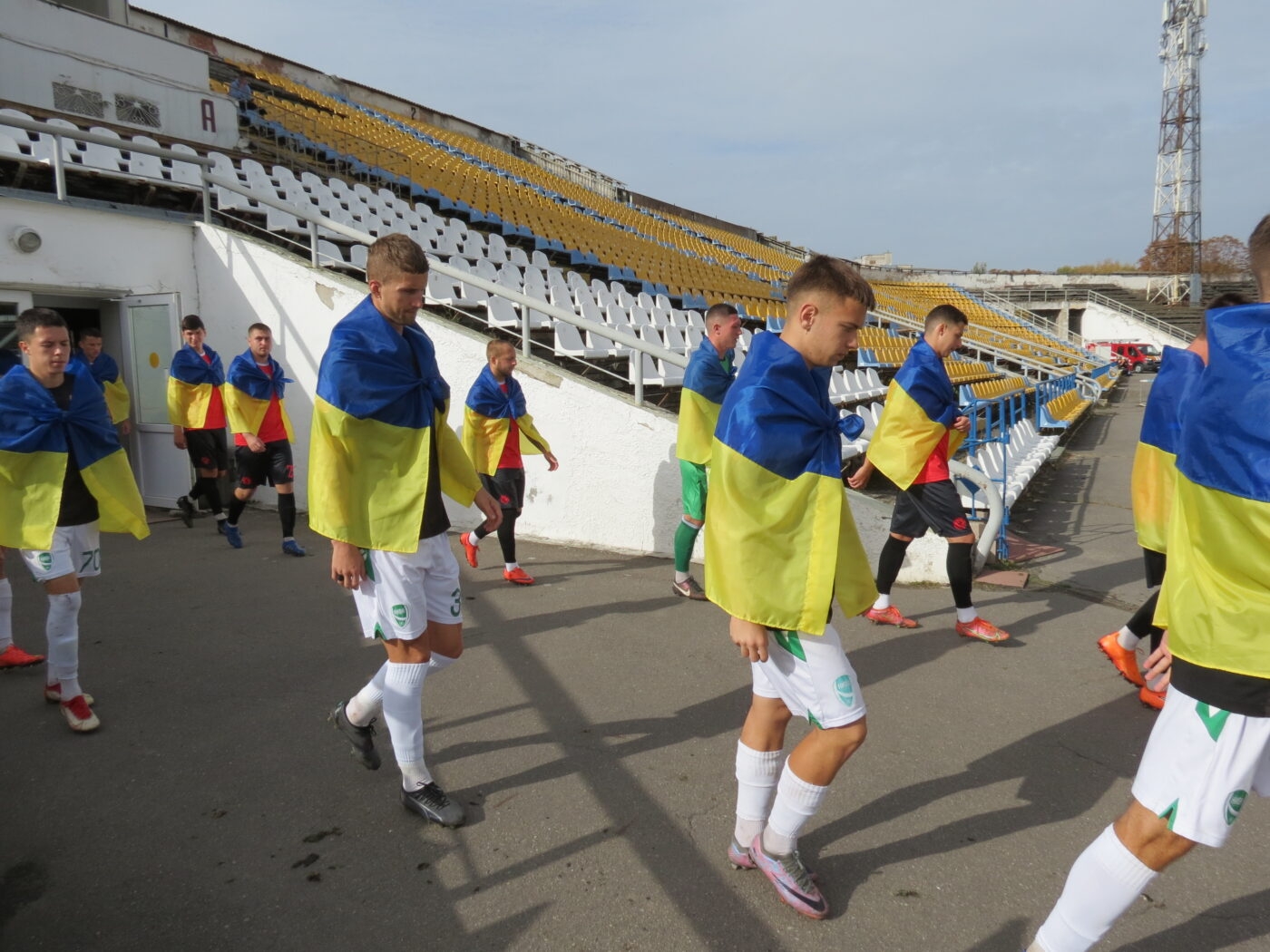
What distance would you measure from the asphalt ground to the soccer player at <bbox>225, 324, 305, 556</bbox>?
155 centimetres

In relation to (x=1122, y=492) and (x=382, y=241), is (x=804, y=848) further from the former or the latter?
(x=1122, y=492)

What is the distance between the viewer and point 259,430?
675cm

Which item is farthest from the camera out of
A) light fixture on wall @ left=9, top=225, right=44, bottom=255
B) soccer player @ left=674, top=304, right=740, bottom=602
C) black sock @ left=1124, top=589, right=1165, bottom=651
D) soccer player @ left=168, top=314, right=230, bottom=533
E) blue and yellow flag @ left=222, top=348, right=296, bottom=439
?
soccer player @ left=168, top=314, right=230, bottom=533

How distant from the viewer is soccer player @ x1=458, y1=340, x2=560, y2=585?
232 inches

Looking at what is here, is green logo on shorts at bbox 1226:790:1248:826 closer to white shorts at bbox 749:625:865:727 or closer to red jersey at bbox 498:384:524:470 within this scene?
white shorts at bbox 749:625:865:727

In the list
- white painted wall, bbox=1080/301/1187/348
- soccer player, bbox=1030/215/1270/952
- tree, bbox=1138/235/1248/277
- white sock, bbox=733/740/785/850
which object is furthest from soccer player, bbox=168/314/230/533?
tree, bbox=1138/235/1248/277

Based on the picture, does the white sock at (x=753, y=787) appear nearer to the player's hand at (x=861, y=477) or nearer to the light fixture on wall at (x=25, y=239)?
the player's hand at (x=861, y=477)

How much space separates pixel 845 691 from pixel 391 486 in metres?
1.66

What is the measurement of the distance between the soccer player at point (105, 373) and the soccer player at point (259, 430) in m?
1.00

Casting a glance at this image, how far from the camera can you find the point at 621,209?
27.3 m

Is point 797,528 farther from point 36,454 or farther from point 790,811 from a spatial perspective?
point 36,454

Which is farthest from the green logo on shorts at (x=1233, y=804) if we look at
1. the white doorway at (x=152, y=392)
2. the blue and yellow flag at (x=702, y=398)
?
the white doorway at (x=152, y=392)

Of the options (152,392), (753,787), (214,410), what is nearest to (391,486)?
(753,787)

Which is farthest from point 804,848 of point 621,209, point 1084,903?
point 621,209
